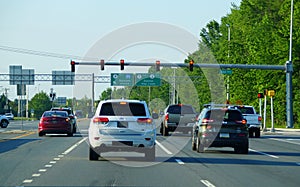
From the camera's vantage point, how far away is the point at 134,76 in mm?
92500

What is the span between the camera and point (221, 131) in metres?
25.4

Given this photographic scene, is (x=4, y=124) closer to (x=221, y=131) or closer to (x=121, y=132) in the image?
(x=221, y=131)

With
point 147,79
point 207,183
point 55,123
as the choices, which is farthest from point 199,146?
point 147,79

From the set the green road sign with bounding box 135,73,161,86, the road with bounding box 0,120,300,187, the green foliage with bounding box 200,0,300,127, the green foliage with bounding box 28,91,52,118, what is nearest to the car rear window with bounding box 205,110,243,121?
the road with bounding box 0,120,300,187

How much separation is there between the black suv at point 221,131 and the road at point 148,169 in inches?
18.5

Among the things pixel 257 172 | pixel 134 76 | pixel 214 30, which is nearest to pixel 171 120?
pixel 257 172

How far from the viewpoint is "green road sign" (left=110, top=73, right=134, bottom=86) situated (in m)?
91.7

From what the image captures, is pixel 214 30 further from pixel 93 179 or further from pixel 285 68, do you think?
pixel 93 179

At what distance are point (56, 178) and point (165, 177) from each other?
2.66 metres

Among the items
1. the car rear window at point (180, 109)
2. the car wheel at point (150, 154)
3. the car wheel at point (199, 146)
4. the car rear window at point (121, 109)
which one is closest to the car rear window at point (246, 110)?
the car rear window at point (180, 109)

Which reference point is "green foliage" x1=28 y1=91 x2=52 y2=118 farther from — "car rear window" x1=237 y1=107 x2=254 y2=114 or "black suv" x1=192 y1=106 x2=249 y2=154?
"black suv" x1=192 y1=106 x2=249 y2=154

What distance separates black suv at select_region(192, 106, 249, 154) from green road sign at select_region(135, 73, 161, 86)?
65.1 m

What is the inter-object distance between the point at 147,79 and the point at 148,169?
74.1 meters

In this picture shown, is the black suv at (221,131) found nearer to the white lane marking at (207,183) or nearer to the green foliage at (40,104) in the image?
the white lane marking at (207,183)
